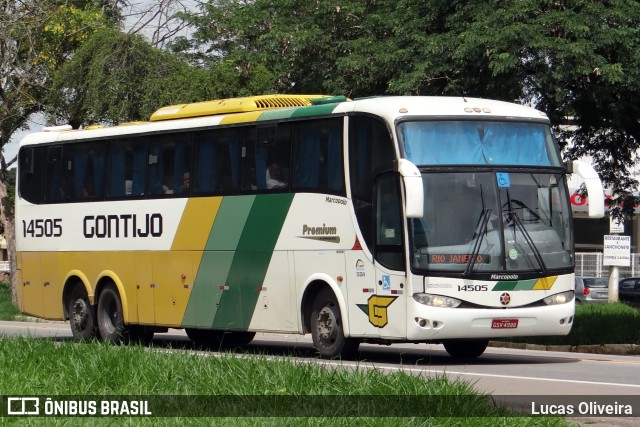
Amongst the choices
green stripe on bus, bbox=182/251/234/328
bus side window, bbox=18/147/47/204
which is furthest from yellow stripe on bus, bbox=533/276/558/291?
bus side window, bbox=18/147/47/204

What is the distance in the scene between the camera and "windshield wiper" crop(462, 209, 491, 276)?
53.8ft

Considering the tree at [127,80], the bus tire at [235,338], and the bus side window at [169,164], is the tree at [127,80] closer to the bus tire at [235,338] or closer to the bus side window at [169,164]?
the bus tire at [235,338]

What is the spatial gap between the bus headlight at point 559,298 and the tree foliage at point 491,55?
7.08m

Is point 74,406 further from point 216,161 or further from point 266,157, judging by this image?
point 216,161

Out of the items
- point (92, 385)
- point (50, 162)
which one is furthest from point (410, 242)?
point (50, 162)

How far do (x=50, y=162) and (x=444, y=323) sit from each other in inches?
367

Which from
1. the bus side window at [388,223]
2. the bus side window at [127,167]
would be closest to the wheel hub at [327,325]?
the bus side window at [388,223]

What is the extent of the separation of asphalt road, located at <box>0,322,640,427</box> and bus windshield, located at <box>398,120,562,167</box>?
2578 mm

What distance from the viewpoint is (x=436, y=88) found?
25969mm

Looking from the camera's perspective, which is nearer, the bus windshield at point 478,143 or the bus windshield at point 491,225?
the bus windshield at point 491,225

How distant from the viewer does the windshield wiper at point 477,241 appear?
1641cm

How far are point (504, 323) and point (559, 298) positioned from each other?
0.98m

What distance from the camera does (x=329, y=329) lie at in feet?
57.5

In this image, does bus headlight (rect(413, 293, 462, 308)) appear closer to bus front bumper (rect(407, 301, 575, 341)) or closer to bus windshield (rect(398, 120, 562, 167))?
bus front bumper (rect(407, 301, 575, 341))
